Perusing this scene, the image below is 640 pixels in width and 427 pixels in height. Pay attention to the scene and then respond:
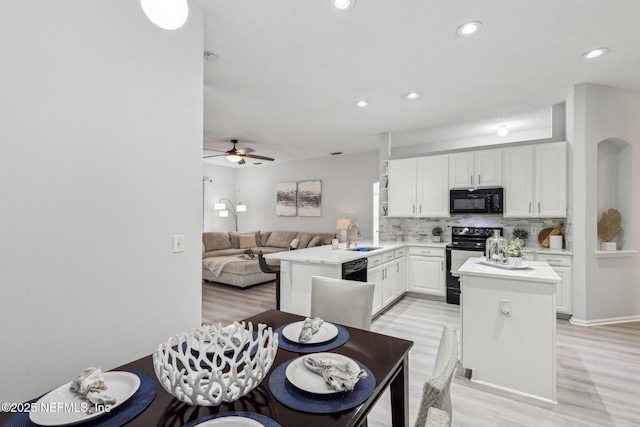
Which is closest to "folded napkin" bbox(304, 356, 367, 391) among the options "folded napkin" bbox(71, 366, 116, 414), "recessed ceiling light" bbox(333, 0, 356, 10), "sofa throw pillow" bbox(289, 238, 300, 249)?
A: "folded napkin" bbox(71, 366, 116, 414)

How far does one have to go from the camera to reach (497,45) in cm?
257

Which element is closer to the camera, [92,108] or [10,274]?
[10,274]

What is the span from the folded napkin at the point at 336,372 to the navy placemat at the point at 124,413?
1.74ft

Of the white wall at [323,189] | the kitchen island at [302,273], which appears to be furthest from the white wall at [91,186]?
the white wall at [323,189]

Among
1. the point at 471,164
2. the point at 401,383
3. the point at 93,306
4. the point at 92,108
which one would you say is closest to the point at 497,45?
the point at 471,164

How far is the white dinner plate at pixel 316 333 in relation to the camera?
4.61ft

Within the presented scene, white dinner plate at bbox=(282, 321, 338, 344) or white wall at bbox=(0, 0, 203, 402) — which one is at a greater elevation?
white wall at bbox=(0, 0, 203, 402)

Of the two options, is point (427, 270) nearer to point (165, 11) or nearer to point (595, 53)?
point (595, 53)

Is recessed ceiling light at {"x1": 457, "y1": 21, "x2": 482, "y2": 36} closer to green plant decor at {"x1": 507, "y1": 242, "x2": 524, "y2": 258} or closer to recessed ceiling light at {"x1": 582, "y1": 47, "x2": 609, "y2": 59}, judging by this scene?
recessed ceiling light at {"x1": 582, "y1": 47, "x2": 609, "y2": 59}

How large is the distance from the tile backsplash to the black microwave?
0.43 metres

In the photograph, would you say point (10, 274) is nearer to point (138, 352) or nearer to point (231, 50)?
point (138, 352)

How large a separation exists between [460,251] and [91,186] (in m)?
4.26

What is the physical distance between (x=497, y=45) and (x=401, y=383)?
2.75 metres

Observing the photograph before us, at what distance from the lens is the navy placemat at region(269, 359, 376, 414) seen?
0.93m
